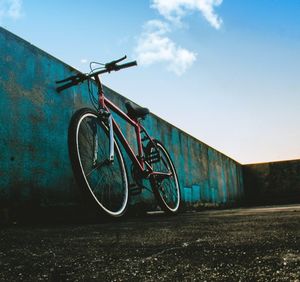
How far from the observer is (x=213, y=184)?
8156mm

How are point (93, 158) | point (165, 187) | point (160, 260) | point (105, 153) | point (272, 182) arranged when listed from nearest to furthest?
1. point (160, 260)
2. point (93, 158)
3. point (105, 153)
4. point (165, 187)
5. point (272, 182)

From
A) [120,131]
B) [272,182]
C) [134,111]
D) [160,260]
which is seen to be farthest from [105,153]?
[272,182]

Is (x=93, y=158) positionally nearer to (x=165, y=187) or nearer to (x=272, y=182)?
(x=165, y=187)

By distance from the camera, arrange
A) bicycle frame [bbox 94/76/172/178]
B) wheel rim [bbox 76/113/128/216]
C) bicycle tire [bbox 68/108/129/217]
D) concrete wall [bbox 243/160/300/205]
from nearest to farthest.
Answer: bicycle tire [bbox 68/108/129/217] → wheel rim [bbox 76/113/128/216] → bicycle frame [bbox 94/76/172/178] → concrete wall [bbox 243/160/300/205]

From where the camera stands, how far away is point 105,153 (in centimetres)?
319

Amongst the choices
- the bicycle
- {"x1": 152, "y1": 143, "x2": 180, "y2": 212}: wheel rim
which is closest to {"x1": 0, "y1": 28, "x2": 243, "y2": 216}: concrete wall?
the bicycle

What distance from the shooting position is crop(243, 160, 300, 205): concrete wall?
11180mm

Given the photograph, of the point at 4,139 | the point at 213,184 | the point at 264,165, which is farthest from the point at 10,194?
the point at 264,165

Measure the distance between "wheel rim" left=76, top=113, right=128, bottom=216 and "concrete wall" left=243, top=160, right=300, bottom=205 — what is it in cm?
898

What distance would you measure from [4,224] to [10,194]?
24 cm

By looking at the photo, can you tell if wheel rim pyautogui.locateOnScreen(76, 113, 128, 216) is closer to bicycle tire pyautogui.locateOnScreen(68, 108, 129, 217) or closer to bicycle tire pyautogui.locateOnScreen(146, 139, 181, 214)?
bicycle tire pyautogui.locateOnScreen(68, 108, 129, 217)

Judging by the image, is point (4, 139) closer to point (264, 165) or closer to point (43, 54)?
point (43, 54)

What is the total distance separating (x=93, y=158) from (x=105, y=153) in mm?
658

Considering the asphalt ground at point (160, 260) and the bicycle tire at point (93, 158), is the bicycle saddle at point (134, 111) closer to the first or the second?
the bicycle tire at point (93, 158)
